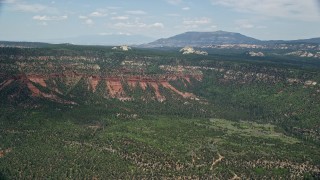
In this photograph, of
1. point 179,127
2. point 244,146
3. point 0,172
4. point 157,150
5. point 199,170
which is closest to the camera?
point 0,172

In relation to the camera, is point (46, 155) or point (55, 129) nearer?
point (46, 155)

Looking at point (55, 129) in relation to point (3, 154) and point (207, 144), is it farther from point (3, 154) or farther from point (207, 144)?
point (207, 144)

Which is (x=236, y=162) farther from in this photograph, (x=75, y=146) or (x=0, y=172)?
(x=0, y=172)

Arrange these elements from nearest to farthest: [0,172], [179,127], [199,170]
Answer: [0,172], [199,170], [179,127]

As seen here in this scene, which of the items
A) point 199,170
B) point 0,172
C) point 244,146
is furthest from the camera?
point 244,146

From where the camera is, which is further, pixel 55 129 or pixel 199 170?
pixel 55 129

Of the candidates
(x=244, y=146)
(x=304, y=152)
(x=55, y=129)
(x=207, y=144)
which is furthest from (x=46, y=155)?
(x=304, y=152)

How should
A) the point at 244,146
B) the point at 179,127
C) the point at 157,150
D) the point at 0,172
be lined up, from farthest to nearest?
the point at 179,127 → the point at 244,146 → the point at 157,150 → the point at 0,172

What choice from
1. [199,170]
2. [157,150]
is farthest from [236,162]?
[157,150]
